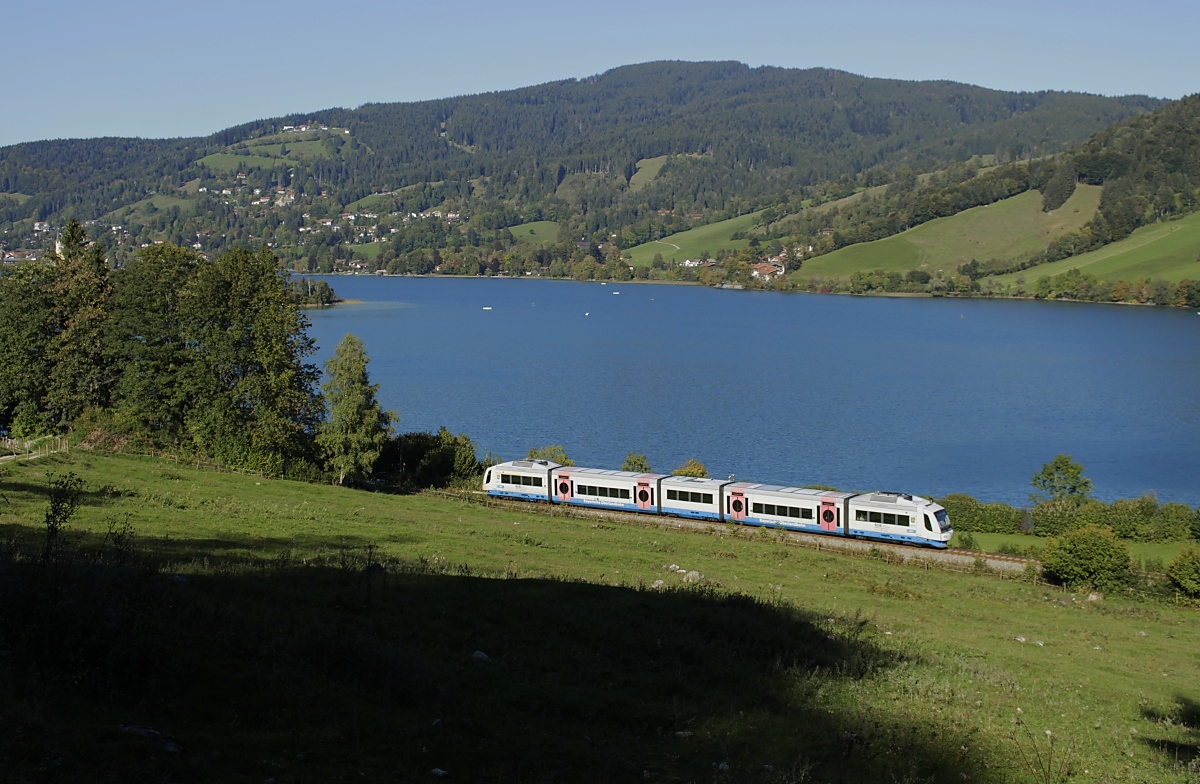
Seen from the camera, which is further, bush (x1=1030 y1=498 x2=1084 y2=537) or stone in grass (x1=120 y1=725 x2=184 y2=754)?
bush (x1=1030 y1=498 x2=1084 y2=537)

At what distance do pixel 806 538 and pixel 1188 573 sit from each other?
11965 mm

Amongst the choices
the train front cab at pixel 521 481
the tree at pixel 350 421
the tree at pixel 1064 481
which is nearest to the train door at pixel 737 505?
the train front cab at pixel 521 481

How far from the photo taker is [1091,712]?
14.8 metres

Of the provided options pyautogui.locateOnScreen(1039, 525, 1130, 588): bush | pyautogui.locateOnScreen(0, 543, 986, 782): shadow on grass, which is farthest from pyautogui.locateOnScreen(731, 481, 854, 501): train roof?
pyautogui.locateOnScreen(0, 543, 986, 782): shadow on grass

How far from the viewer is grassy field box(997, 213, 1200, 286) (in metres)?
177

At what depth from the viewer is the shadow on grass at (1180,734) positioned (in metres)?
12.6

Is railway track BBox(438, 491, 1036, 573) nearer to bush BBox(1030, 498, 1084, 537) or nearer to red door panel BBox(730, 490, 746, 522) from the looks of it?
red door panel BBox(730, 490, 746, 522)

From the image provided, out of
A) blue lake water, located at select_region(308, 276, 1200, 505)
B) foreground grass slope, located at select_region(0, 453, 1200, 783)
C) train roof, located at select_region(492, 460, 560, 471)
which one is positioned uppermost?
foreground grass slope, located at select_region(0, 453, 1200, 783)

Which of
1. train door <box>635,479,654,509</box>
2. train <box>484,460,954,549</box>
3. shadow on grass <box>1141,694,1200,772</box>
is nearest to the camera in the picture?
shadow on grass <box>1141,694,1200,772</box>

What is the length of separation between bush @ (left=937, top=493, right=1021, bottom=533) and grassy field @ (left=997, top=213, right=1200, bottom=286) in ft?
507

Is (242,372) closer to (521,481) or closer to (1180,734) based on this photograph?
(521,481)

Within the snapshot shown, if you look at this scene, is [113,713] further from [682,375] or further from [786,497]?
[682,375]

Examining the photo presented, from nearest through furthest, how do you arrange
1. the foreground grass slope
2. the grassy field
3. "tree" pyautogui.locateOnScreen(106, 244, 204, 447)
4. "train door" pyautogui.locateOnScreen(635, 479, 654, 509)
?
1. the foreground grass slope
2. "tree" pyautogui.locateOnScreen(106, 244, 204, 447)
3. "train door" pyautogui.locateOnScreen(635, 479, 654, 509)
4. the grassy field

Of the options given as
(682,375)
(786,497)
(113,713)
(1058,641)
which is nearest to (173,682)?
(113,713)
